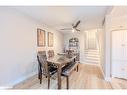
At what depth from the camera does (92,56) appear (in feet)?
24.4

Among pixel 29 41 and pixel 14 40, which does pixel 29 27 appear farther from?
pixel 14 40

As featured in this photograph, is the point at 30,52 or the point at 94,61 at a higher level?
the point at 30,52

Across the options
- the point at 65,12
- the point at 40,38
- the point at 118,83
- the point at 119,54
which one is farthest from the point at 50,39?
the point at 118,83

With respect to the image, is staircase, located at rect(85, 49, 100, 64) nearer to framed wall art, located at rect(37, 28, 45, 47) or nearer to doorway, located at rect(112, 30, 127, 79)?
doorway, located at rect(112, 30, 127, 79)

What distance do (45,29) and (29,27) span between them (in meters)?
1.35

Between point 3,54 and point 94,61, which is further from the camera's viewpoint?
point 94,61

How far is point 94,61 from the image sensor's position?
706 cm

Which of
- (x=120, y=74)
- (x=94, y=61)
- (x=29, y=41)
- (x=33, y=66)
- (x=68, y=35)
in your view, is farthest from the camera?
(x=68, y=35)

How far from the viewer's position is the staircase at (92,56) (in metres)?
7.05

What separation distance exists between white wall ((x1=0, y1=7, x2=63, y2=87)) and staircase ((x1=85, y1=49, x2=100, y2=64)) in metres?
3.93

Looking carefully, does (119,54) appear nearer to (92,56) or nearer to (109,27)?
(109,27)

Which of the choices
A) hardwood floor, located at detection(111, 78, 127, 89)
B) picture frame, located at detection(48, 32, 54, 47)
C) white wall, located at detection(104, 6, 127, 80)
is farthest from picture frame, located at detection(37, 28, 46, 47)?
hardwood floor, located at detection(111, 78, 127, 89)

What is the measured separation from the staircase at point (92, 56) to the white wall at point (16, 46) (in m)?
3.93
